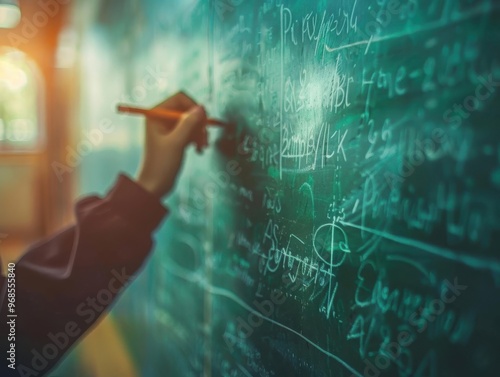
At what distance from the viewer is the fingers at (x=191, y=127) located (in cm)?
176

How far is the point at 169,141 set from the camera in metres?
1.80

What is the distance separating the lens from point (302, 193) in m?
1.33

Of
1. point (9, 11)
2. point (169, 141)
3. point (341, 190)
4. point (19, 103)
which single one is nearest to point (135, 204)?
point (169, 141)

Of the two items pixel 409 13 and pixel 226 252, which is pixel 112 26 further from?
pixel 409 13

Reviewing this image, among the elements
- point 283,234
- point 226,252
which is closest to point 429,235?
point 283,234

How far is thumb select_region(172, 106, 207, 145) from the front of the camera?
69.2 inches

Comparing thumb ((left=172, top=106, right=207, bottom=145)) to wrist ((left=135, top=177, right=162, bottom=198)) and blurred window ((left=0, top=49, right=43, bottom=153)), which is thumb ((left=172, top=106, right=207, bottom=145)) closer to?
wrist ((left=135, top=177, right=162, bottom=198))

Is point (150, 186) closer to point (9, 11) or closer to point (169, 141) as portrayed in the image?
point (169, 141)

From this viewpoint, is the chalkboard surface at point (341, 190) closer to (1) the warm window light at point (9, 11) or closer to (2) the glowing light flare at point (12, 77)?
(1) the warm window light at point (9, 11)

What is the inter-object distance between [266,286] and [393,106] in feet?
→ 2.32

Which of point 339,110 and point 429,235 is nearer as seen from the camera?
point 429,235

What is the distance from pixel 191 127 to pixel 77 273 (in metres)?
0.54

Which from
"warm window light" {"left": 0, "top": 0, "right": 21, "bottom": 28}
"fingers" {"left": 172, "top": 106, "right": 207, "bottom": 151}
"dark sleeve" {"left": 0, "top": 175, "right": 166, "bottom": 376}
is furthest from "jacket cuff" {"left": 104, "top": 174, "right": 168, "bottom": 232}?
"warm window light" {"left": 0, "top": 0, "right": 21, "bottom": 28}

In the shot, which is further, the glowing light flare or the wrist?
the glowing light flare
